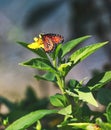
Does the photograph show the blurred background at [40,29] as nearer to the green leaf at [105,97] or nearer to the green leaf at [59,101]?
the green leaf at [105,97]

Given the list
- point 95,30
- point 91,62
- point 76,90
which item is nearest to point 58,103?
point 76,90

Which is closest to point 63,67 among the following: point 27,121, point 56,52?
point 56,52

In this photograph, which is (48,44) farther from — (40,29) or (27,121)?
(40,29)

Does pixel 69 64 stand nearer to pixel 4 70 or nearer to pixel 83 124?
pixel 83 124

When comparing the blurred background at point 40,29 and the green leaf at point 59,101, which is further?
the blurred background at point 40,29

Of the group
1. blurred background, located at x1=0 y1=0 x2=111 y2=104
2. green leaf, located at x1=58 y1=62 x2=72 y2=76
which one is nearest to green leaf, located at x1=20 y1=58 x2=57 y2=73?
green leaf, located at x1=58 y1=62 x2=72 y2=76

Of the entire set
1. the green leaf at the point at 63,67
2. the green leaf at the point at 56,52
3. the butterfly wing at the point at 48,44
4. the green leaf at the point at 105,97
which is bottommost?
the green leaf at the point at 105,97

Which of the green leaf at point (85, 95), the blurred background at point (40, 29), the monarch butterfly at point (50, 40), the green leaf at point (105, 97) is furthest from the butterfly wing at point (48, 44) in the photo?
the blurred background at point (40, 29)
